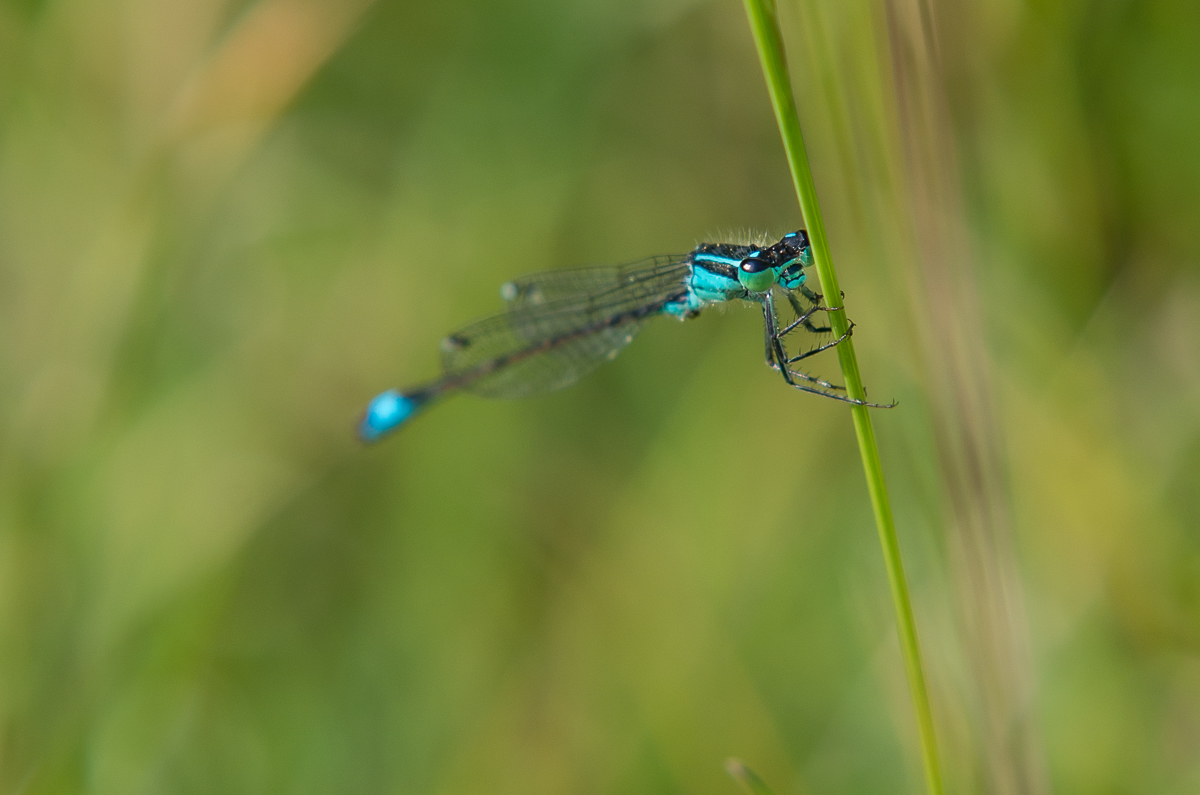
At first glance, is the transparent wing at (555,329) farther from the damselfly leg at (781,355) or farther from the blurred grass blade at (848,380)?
the blurred grass blade at (848,380)

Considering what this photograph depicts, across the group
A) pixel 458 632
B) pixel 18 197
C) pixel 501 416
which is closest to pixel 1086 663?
pixel 458 632

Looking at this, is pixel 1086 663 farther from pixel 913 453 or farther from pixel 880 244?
pixel 880 244

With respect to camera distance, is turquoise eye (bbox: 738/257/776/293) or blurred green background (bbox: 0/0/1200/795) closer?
turquoise eye (bbox: 738/257/776/293)

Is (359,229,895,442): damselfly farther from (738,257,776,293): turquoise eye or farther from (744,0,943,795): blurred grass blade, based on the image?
(744,0,943,795): blurred grass blade

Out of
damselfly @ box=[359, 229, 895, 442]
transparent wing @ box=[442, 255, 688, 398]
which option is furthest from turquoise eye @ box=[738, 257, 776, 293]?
transparent wing @ box=[442, 255, 688, 398]

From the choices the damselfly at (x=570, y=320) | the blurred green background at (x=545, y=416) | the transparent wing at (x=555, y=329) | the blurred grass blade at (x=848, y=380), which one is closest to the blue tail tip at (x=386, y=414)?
the damselfly at (x=570, y=320)
